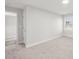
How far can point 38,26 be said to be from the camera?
197 inches

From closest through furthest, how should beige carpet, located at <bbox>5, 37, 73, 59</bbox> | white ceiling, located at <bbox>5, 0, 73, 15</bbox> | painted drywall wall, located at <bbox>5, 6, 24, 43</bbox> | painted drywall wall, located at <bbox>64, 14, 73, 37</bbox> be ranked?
1. beige carpet, located at <bbox>5, 37, 73, 59</bbox>
2. white ceiling, located at <bbox>5, 0, 73, 15</bbox>
3. painted drywall wall, located at <bbox>5, 6, 24, 43</bbox>
4. painted drywall wall, located at <bbox>64, 14, 73, 37</bbox>

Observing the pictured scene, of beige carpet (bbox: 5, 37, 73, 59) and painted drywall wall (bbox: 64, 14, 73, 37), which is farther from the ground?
painted drywall wall (bbox: 64, 14, 73, 37)

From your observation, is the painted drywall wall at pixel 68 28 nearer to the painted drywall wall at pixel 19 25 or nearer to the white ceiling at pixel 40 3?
the white ceiling at pixel 40 3

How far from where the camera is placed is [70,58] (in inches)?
112

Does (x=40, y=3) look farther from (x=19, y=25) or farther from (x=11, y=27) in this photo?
(x=11, y=27)

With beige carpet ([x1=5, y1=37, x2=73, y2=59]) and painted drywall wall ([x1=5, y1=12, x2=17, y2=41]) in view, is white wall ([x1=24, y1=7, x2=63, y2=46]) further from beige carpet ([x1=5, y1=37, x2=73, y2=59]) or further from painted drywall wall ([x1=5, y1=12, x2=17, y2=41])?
painted drywall wall ([x1=5, y1=12, x2=17, y2=41])

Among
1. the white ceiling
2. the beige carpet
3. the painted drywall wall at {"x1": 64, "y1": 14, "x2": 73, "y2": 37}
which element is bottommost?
the beige carpet

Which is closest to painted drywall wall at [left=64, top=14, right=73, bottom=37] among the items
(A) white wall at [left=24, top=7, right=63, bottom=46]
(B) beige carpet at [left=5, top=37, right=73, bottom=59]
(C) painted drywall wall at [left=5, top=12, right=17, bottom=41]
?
(A) white wall at [left=24, top=7, right=63, bottom=46]

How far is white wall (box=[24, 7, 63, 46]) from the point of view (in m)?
4.35
